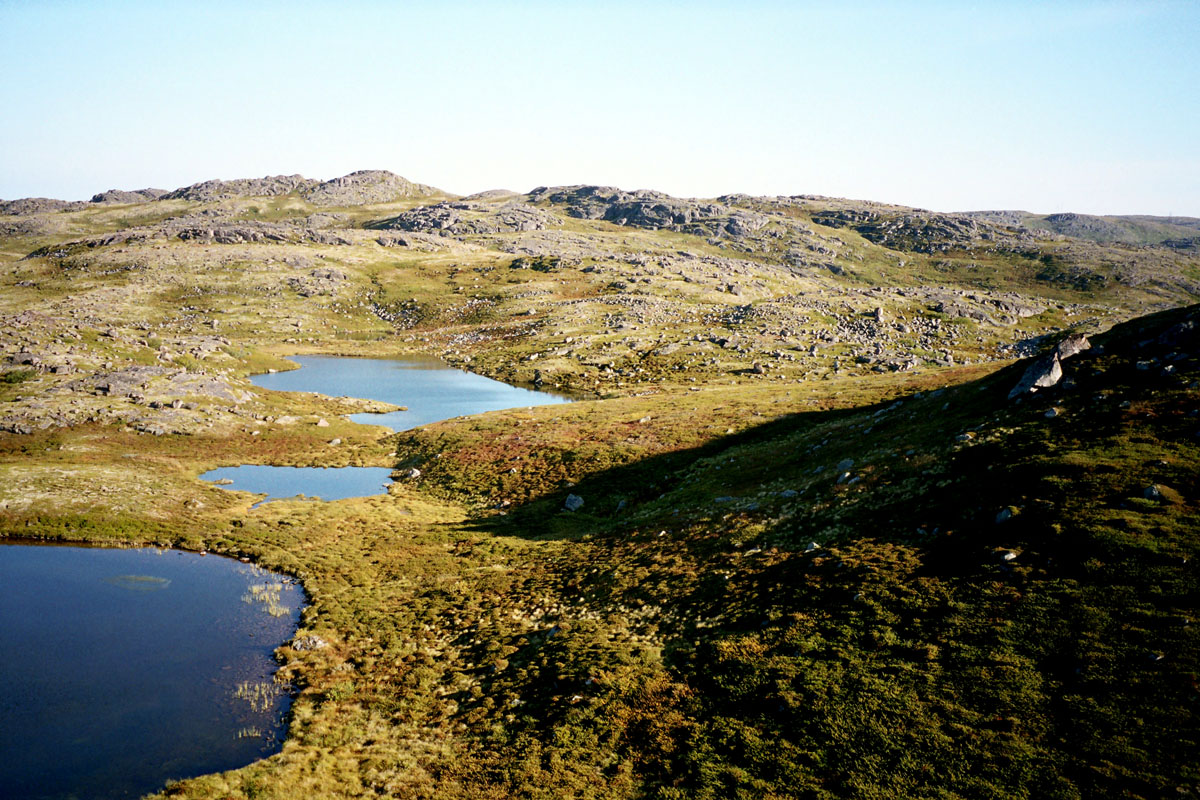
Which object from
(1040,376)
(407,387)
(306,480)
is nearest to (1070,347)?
(1040,376)

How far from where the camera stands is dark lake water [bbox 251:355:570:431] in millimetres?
99125

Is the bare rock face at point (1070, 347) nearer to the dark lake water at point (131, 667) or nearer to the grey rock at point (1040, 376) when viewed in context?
the grey rock at point (1040, 376)

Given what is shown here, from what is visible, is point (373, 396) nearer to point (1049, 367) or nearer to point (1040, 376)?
point (1040, 376)

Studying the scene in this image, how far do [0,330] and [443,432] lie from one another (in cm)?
6816

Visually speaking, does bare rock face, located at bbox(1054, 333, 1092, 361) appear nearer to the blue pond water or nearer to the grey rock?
the grey rock

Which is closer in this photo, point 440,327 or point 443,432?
point 443,432

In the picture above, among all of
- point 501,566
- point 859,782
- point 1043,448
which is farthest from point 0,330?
point 1043,448

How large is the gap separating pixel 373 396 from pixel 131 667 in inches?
3283

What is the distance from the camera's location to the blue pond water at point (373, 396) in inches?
2484

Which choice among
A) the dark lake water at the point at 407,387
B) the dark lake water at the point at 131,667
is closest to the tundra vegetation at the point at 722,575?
the dark lake water at the point at 131,667

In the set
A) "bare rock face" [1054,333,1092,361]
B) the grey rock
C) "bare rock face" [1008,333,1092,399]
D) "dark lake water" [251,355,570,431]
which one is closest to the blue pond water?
"dark lake water" [251,355,570,431]

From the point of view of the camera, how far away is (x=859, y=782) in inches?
757

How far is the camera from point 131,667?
30781mm

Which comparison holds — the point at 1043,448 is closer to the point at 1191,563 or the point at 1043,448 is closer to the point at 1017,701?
the point at 1191,563
